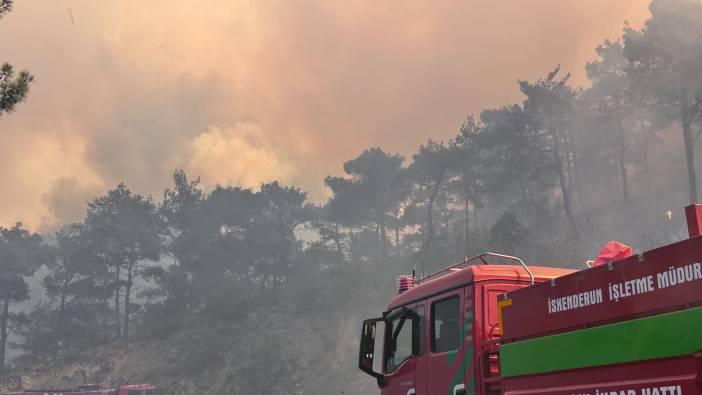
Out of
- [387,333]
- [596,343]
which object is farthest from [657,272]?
[387,333]

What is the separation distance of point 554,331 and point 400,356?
327 cm

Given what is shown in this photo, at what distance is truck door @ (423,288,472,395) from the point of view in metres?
7.20

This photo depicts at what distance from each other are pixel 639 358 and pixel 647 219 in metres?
51.5

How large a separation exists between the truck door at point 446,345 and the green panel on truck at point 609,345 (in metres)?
1.05

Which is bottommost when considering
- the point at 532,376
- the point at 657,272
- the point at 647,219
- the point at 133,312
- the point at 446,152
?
the point at 532,376

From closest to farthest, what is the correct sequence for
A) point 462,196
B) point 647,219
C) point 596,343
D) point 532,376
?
point 596,343 < point 532,376 < point 647,219 < point 462,196

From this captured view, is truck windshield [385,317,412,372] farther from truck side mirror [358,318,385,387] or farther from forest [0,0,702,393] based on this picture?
forest [0,0,702,393]

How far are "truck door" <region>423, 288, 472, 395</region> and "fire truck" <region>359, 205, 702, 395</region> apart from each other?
12mm

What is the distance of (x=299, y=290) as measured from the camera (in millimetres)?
61062

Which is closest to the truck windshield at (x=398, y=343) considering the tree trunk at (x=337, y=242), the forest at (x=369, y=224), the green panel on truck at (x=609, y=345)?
the green panel on truck at (x=609, y=345)

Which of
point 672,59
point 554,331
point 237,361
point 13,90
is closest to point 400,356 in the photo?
point 554,331

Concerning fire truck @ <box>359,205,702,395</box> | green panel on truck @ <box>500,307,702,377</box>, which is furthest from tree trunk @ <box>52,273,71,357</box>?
green panel on truck @ <box>500,307,702,377</box>

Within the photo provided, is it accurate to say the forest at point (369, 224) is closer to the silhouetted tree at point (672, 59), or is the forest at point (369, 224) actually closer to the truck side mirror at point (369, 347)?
the silhouetted tree at point (672, 59)

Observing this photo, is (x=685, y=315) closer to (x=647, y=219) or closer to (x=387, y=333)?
(x=387, y=333)
